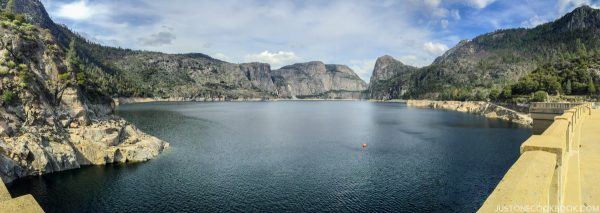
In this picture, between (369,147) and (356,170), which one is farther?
(369,147)

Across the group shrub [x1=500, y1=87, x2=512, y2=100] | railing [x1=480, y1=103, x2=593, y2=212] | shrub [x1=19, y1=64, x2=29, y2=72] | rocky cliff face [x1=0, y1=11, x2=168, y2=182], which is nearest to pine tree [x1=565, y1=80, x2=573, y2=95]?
shrub [x1=500, y1=87, x2=512, y2=100]

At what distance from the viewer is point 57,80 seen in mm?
83250

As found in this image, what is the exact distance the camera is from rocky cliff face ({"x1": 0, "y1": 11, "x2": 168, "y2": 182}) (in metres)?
60.4

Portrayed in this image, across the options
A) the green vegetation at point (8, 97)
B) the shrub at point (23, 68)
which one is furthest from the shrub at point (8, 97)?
the shrub at point (23, 68)

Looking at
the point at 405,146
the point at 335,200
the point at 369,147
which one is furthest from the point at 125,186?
the point at 405,146

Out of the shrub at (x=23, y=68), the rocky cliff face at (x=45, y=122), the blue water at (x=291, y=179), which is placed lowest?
the blue water at (x=291, y=179)

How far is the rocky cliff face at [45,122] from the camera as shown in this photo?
60375 millimetres

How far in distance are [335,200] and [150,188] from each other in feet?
92.1

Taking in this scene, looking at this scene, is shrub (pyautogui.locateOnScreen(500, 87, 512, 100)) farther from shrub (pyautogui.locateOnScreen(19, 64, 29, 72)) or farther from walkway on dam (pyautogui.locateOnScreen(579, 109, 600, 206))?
shrub (pyautogui.locateOnScreen(19, 64, 29, 72))

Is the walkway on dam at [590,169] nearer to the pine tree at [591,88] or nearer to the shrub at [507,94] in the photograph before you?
the pine tree at [591,88]

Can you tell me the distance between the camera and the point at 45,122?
226 feet

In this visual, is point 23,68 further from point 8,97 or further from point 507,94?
point 507,94

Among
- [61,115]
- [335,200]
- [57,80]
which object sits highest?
[57,80]

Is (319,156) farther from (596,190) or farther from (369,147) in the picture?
(596,190)
